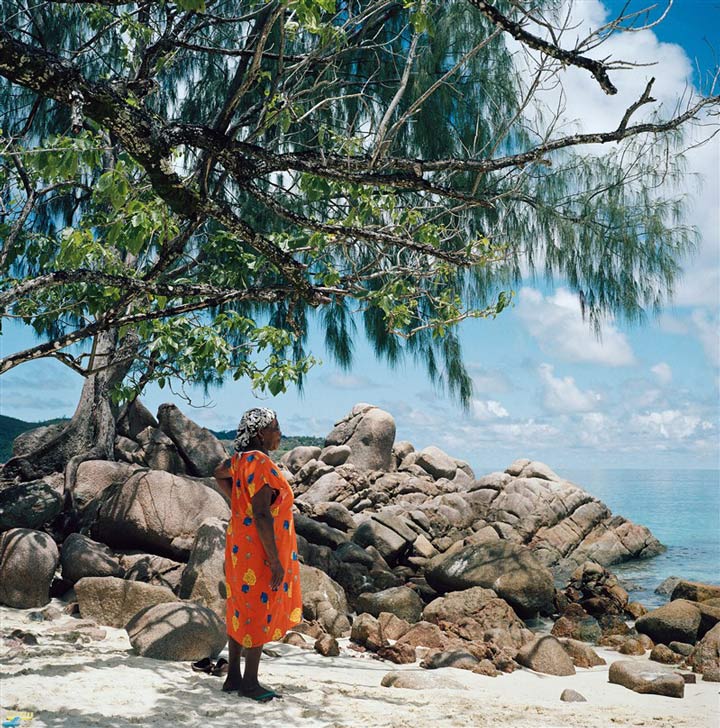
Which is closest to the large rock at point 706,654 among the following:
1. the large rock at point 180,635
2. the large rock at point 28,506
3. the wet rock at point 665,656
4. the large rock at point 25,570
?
the wet rock at point 665,656

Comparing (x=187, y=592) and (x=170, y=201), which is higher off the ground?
(x=170, y=201)

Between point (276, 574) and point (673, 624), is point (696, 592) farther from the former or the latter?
point (276, 574)

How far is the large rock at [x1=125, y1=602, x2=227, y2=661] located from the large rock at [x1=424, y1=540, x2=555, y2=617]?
4457 mm

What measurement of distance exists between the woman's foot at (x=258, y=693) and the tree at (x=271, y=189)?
2.55m

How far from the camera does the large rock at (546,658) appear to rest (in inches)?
270

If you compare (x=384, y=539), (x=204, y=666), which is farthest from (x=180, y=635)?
Result: (x=384, y=539)

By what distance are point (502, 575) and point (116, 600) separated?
15.1 feet

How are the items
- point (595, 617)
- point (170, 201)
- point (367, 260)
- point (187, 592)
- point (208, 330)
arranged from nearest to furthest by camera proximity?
1. point (170, 201)
2. point (187, 592)
3. point (208, 330)
4. point (595, 617)
5. point (367, 260)

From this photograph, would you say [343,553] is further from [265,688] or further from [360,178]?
[360,178]

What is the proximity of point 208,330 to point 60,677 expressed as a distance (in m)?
3.89

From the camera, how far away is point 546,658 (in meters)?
6.92

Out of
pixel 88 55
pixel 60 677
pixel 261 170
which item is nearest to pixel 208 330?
pixel 261 170

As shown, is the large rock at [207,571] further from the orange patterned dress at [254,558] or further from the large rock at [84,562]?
the orange patterned dress at [254,558]

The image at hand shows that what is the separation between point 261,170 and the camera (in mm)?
5086
